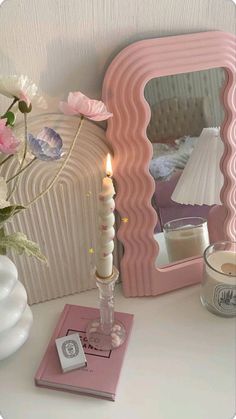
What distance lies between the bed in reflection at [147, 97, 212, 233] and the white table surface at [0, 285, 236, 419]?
159mm

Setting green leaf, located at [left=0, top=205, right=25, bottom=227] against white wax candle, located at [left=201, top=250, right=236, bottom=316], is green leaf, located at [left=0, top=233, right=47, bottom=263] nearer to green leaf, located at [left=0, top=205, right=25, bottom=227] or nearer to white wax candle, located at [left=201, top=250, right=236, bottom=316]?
green leaf, located at [left=0, top=205, right=25, bottom=227]

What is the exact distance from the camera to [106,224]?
0.68 m

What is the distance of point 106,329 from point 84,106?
378 mm

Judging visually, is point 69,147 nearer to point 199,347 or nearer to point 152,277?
point 152,277

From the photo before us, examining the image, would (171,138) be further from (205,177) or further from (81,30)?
(81,30)

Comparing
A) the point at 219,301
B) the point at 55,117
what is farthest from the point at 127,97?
the point at 219,301

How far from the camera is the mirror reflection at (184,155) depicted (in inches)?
30.0

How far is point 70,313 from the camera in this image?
85 centimetres

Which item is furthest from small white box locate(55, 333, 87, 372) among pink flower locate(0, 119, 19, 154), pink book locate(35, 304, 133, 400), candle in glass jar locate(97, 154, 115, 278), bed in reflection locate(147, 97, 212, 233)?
pink flower locate(0, 119, 19, 154)

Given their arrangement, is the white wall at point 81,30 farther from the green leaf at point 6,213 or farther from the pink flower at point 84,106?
the green leaf at point 6,213

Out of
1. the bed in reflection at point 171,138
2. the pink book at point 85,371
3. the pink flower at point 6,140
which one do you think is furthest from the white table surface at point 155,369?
the pink flower at point 6,140

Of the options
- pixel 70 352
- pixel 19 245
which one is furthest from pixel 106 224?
pixel 70 352

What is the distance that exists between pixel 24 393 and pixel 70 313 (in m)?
0.16

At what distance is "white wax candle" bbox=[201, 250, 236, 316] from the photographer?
796mm
